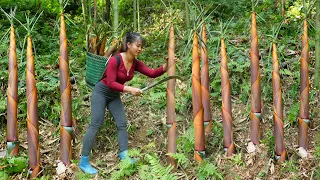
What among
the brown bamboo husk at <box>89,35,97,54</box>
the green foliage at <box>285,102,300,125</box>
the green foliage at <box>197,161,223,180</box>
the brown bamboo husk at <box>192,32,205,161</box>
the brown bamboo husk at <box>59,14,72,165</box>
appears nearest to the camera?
the green foliage at <box>197,161,223,180</box>

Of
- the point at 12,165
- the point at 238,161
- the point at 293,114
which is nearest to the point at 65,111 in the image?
the point at 12,165

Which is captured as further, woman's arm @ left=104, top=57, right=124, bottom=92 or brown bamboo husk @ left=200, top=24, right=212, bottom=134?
brown bamboo husk @ left=200, top=24, right=212, bottom=134

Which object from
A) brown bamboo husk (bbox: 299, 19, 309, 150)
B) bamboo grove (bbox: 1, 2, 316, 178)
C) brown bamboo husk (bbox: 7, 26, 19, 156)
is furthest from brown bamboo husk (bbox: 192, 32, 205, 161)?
brown bamboo husk (bbox: 7, 26, 19, 156)

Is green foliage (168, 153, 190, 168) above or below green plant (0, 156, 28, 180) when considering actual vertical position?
above

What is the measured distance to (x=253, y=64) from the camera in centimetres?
377

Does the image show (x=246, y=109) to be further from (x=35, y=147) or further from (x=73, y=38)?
(x=73, y=38)

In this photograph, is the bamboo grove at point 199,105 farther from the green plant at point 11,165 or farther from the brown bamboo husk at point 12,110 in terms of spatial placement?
the green plant at point 11,165

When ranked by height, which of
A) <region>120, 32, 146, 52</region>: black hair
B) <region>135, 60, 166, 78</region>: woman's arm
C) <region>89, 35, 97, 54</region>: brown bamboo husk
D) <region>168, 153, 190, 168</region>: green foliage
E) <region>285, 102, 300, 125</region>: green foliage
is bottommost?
<region>168, 153, 190, 168</region>: green foliage

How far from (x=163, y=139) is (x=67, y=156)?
3.25ft

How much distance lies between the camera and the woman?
3.50m

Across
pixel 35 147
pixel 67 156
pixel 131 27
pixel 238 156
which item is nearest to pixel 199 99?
pixel 238 156

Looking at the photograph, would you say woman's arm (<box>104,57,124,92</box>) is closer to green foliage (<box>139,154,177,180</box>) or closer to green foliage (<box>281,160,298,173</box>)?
green foliage (<box>139,154,177,180</box>)

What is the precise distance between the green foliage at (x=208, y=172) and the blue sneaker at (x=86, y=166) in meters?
1.00

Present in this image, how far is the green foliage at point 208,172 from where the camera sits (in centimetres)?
331
